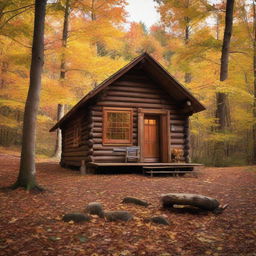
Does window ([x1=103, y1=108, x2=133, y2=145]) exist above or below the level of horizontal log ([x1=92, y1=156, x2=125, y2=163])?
above

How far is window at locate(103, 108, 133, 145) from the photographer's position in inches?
499

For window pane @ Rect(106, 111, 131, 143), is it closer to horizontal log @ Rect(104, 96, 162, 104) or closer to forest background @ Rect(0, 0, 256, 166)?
horizontal log @ Rect(104, 96, 162, 104)

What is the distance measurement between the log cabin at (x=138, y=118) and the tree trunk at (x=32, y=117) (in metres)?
3.66

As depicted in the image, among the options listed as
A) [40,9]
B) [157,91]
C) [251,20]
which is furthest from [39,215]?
[251,20]

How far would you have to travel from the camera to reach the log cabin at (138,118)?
40.5 feet

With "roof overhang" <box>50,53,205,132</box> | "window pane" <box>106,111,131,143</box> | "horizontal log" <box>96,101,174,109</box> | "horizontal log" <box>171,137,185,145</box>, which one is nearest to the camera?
"roof overhang" <box>50,53,205,132</box>

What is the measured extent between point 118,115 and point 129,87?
4.94 feet

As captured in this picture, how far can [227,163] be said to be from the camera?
16000 mm

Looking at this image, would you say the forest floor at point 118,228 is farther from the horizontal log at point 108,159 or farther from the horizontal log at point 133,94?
the horizontal log at point 133,94

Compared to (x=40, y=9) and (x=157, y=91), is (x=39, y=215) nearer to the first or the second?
(x=40, y=9)

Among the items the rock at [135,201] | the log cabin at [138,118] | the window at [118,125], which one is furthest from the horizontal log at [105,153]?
the rock at [135,201]

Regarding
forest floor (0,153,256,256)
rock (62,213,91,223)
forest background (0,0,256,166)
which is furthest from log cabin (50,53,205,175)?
rock (62,213,91,223)

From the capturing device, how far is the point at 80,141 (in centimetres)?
1412

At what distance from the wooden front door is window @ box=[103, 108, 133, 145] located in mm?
1220
